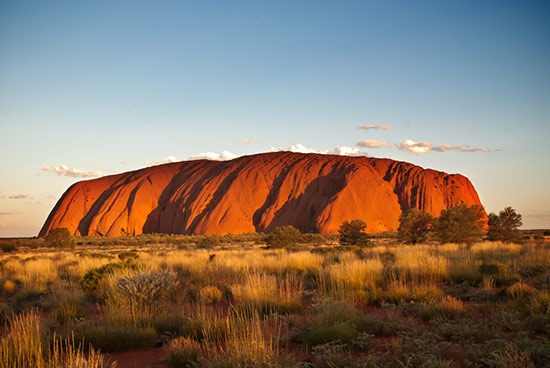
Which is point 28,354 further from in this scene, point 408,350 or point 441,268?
point 441,268

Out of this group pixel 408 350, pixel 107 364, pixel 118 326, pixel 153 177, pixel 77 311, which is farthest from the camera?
pixel 153 177

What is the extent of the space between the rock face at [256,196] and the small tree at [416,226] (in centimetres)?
3276

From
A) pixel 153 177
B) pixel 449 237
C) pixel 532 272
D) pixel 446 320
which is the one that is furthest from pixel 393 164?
pixel 446 320

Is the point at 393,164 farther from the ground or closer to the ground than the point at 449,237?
farther from the ground

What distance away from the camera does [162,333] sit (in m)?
6.43

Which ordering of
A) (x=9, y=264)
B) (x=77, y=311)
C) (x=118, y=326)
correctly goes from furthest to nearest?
1. (x=9, y=264)
2. (x=77, y=311)
3. (x=118, y=326)

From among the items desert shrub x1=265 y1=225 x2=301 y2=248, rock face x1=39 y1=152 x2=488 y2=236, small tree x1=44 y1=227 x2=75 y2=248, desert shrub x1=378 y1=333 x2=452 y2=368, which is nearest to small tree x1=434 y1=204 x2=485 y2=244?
desert shrub x1=265 y1=225 x2=301 y2=248

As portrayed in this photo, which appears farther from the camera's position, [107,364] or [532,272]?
[532,272]

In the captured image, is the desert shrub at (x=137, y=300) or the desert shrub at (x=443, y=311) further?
the desert shrub at (x=137, y=300)

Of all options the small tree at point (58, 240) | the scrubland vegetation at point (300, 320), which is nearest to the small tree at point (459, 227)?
the scrubland vegetation at point (300, 320)

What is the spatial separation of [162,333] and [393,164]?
264ft

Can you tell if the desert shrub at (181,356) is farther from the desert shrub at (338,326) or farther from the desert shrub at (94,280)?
the desert shrub at (94,280)

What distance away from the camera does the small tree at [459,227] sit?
946 inches

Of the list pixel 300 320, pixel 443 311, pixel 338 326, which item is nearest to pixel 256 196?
pixel 300 320
